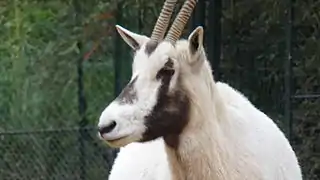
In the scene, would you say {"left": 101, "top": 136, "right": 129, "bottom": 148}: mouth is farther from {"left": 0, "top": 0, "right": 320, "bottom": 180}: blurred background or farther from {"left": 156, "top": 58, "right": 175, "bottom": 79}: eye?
{"left": 0, "top": 0, "right": 320, "bottom": 180}: blurred background

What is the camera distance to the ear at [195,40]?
16.6 feet

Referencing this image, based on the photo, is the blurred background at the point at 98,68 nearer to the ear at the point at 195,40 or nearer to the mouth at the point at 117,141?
the ear at the point at 195,40

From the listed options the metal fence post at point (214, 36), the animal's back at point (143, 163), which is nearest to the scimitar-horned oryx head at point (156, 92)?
the animal's back at point (143, 163)

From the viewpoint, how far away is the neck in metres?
5.23

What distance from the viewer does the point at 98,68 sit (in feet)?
32.4

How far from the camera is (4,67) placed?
34.0 feet

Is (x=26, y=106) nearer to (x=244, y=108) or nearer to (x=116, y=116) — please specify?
(x=244, y=108)

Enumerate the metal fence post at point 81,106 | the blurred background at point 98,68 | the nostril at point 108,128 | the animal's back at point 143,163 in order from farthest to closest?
the metal fence post at point 81,106 < the blurred background at point 98,68 < the animal's back at point 143,163 < the nostril at point 108,128

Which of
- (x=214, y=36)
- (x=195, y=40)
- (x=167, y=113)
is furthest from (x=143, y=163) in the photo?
(x=214, y=36)

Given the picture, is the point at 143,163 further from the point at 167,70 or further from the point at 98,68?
the point at 98,68

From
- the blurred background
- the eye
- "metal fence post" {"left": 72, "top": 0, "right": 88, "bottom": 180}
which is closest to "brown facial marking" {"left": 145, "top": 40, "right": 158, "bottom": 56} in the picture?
the eye

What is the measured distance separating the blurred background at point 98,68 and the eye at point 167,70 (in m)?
3.33

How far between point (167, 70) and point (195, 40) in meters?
0.21

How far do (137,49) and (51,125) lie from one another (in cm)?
506
